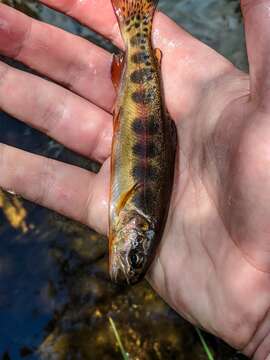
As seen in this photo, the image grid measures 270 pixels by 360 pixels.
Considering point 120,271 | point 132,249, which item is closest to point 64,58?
point 132,249

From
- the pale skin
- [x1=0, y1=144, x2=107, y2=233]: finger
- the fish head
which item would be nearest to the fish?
the fish head

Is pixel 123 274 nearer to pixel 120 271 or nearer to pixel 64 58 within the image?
pixel 120 271

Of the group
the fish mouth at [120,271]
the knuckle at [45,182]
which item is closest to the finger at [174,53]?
the knuckle at [45,182]

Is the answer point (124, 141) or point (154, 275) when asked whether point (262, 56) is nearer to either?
point (124, 141)

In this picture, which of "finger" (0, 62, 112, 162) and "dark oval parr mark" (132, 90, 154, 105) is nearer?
"dark oval parr mark" (132, 90, 154, 105)

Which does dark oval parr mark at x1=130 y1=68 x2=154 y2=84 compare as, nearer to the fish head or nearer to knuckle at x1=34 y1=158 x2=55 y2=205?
knuckle at x1=34 y1=158 x2=55 y2=205

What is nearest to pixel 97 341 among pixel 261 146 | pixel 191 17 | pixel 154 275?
pixel 154 275

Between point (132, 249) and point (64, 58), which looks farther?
point (64, 58)

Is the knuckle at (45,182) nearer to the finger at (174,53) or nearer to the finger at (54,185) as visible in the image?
the finger at (54,185)
